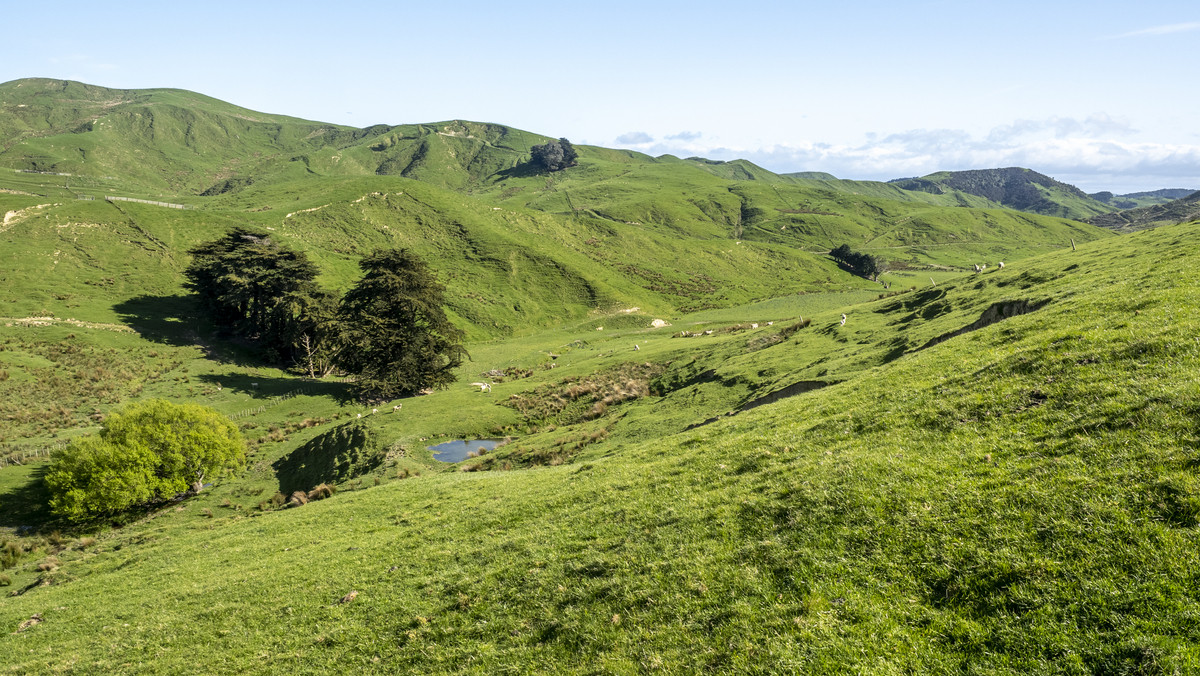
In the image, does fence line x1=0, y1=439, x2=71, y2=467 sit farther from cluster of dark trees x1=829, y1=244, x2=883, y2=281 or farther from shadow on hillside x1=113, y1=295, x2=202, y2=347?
cluster of dark trees x1=829, y1=244, x2=883, y2=281

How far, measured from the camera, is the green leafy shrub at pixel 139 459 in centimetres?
3581

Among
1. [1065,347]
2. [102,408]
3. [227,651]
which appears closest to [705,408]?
[1065,347]

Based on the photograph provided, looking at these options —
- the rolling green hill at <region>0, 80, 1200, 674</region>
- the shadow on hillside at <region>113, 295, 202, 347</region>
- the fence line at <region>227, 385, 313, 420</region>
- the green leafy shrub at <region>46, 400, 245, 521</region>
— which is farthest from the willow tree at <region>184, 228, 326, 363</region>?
the green leafy shrub at <region>46, 400, 245, 521</region>

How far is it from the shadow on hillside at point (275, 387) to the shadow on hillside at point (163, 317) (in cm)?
1681

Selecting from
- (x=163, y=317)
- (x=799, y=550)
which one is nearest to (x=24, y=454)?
(x=163, y=317)

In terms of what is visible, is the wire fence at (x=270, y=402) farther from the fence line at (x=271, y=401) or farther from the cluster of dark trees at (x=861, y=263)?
the cluster of dark trees at (x=861, y=263)

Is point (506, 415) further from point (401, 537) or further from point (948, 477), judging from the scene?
point (948, 477)

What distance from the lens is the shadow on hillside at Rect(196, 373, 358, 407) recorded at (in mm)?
61812

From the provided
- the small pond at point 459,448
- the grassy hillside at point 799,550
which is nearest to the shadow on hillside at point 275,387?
the small pond at point 459,448

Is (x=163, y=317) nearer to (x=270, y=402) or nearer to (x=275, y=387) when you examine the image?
(x=275, y=387)

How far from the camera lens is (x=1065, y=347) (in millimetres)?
16188

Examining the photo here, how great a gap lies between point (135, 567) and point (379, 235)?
119 m

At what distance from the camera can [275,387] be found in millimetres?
65062

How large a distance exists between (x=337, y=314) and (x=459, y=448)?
33.6 metres
